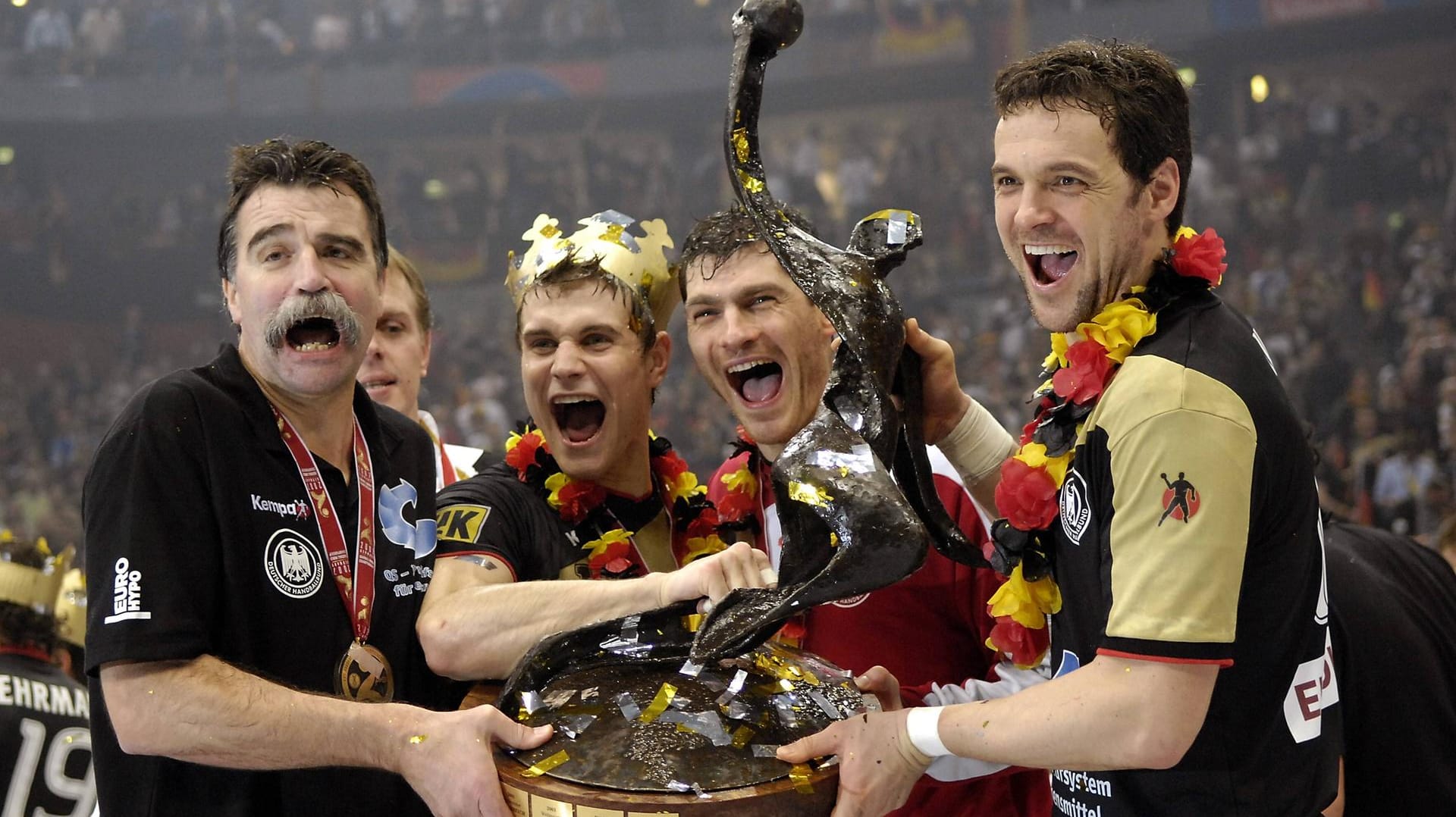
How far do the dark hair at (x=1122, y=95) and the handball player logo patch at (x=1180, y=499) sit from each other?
19.1 inches

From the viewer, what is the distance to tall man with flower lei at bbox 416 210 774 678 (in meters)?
2.39

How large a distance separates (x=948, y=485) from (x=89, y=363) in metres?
16.3

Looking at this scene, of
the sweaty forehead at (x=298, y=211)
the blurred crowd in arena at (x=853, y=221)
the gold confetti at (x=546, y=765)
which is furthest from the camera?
the blurred crowd in arena at (x=853, y=221)

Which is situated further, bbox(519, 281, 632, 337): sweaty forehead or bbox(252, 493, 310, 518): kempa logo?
bbox(519, 281, 632, 337): sweaty forehead

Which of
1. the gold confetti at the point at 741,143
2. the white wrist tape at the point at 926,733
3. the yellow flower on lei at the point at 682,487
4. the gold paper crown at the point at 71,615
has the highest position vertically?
the gold confetti at the point at 741,143

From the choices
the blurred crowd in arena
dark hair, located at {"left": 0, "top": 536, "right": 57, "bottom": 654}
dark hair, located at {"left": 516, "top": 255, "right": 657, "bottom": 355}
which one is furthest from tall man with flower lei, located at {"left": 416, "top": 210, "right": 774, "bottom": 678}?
the blurred crowd in arena

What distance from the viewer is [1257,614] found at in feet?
5.78

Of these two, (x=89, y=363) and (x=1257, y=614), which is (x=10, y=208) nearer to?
(x=89, y=363)

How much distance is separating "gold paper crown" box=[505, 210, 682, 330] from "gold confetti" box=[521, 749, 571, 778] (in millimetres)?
1155

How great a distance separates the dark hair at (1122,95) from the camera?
1820 millimetres

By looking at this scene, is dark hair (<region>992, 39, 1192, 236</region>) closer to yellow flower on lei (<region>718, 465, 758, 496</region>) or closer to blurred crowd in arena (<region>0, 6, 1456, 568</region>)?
yellow flower on lei (<region>718, 465, 758, 496</region>)

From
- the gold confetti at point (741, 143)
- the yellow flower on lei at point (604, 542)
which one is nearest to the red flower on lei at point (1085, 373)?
the gold confetti at point (741, 143)

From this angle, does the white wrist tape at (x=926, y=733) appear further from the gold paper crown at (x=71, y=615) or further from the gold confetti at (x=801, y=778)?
the gold paper crown at (x=71, y=615)

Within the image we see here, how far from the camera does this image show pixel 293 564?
2.21 m
